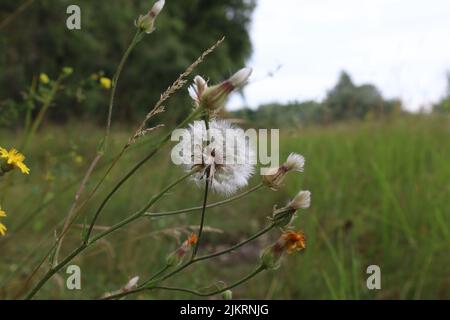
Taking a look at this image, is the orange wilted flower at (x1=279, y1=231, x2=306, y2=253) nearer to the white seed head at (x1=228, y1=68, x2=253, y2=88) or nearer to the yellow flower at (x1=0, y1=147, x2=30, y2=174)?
the white seed head at (x1=228, y1=68, x2=253, y2=88)

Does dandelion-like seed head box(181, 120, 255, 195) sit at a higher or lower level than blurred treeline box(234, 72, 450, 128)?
lower

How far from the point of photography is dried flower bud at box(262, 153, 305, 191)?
0.82 meters

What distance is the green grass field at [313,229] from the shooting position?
1.77m

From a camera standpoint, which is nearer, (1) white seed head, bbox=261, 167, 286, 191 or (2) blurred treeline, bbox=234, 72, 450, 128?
(1) white seed head, bbox=261, 167, 286, 191

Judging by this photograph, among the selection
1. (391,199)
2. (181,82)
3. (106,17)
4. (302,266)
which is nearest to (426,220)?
(391,199)

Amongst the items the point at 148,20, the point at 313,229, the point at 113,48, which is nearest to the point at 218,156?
the point at 148,20

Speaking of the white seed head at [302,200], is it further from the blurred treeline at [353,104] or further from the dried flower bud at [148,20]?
the blurred treeline at [353,104]

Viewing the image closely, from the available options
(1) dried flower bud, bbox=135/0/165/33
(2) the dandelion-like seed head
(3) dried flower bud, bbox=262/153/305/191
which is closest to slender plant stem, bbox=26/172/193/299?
(2) the dandelion-like seed head

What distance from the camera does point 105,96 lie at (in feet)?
38.2

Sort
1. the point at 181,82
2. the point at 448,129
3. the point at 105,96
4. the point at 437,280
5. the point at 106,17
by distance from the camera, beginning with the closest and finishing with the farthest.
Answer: the point at 181,82
the point at 437,280
the point at 448,129
the point at 106,17
the point at 105,96

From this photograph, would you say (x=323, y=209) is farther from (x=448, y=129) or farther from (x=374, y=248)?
(x=448, y=129)

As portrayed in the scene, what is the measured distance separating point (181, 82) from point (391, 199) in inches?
Result: 59.4

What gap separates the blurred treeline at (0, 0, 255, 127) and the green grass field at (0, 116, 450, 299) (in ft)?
1.66

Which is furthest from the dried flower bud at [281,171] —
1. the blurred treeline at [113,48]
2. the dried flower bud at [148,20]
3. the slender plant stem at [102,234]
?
the blurred treeline at [113,48]
